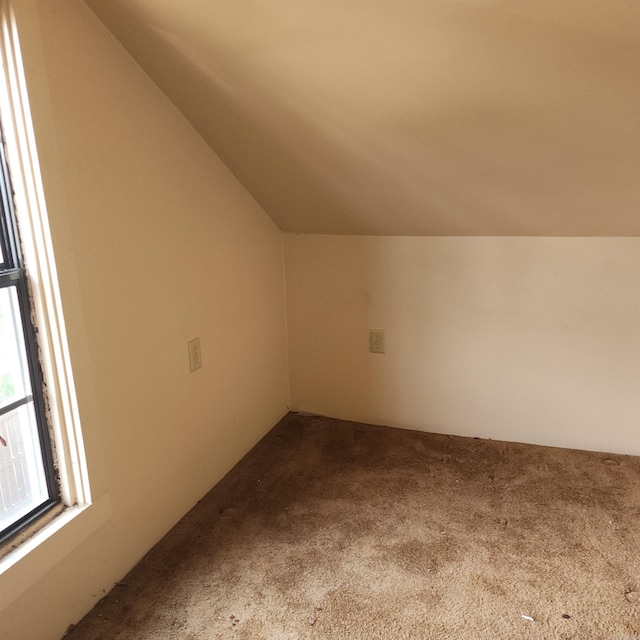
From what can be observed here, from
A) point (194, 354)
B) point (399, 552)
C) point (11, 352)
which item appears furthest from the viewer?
point (194, 354)

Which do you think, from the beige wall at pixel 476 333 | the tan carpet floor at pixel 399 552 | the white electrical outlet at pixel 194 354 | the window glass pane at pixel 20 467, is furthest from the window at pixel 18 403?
the beige wall at pixel 476 333

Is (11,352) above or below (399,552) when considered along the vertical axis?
above

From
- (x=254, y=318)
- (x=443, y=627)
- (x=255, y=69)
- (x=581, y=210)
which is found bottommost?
(x=443, y=627)

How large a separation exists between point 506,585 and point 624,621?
291mm

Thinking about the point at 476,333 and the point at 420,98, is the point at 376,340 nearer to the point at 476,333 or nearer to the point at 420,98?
the point at 476,333

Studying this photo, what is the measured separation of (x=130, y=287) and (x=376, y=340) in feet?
3.96

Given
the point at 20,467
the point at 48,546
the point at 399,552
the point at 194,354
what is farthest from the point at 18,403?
the point at 399,552

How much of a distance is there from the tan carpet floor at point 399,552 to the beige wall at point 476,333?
0.17m

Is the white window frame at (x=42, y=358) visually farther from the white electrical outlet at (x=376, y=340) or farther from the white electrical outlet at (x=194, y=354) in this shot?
the white electrical outlet at (x=376, y=340)

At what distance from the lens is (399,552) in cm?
168

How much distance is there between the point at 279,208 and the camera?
2240 millimetres

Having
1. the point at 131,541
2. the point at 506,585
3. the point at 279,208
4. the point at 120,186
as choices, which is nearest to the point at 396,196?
the point at 279,208

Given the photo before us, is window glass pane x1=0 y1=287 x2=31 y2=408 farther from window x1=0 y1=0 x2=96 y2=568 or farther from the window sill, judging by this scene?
the window sill

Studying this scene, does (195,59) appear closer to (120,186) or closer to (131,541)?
(120,186)
